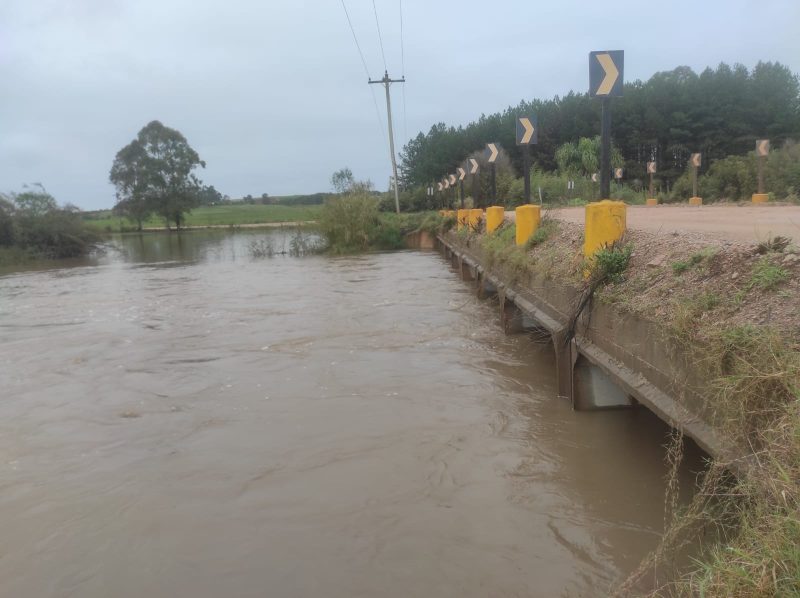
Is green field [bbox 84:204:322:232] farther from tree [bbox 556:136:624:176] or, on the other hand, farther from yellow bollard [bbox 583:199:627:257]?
yellow bollard [bbox 583:199:627:257]

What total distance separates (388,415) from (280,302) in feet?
24.5

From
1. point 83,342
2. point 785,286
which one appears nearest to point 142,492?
point 785,286

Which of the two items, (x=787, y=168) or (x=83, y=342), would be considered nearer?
(x=83, y=342)

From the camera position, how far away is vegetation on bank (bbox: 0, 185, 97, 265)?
29266mm

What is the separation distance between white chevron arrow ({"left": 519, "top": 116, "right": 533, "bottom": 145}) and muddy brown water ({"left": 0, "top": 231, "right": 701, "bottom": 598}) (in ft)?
9.29

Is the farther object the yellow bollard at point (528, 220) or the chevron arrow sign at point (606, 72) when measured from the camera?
the yellow bollard at point (528, 220)

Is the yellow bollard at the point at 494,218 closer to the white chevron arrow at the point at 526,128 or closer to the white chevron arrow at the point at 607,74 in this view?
the white chevron arrow at the point at 526,128

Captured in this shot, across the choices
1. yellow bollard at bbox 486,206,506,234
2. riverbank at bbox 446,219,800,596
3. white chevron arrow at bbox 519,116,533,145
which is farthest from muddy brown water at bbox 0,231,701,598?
yellow bollard at bbox 486,206,506,234

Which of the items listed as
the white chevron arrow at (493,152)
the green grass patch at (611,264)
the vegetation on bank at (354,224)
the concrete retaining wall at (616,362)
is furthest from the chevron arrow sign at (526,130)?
the vegetation on bank at (354,224)

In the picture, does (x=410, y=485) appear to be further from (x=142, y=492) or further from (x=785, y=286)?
(x=785, y=286)

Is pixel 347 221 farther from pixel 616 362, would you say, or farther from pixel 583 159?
pixel 616 362

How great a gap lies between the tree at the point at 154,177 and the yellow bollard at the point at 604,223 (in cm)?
5728

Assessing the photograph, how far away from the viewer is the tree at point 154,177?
56.8 meters

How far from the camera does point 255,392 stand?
6.35 m
